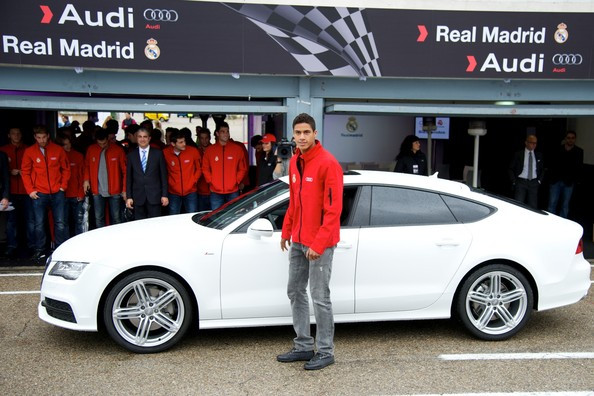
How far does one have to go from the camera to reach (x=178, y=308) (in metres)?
4.75

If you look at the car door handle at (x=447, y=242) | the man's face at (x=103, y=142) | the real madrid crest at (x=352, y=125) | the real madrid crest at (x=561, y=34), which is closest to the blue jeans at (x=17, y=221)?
the man's face at (x=103, y=142)

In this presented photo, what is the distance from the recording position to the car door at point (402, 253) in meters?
4.87

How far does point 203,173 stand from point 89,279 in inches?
156

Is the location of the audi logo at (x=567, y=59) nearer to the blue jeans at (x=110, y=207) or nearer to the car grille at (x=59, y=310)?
the blue jeans at (x=110, y=207)

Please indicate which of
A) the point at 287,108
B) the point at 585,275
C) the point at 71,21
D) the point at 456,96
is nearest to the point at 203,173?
the point at 287,108

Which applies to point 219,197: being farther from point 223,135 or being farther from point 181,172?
point 223,135

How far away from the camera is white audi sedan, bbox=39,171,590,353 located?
15.4 feet

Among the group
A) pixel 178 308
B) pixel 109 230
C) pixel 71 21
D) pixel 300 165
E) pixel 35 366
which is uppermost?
pixel 71 21

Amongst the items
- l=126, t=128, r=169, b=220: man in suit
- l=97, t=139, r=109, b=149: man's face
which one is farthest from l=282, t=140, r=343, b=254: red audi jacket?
l=97, t=139, r=109, b=149: man's face

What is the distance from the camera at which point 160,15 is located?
24.9ft

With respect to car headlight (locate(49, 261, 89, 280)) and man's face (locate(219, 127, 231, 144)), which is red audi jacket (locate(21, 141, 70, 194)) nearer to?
man's face (locate(219, 127, 231, 144))

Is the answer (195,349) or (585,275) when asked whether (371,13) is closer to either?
(585,275)

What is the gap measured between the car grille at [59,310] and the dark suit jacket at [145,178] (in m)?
3.08

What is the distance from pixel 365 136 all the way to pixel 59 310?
31.2ft
